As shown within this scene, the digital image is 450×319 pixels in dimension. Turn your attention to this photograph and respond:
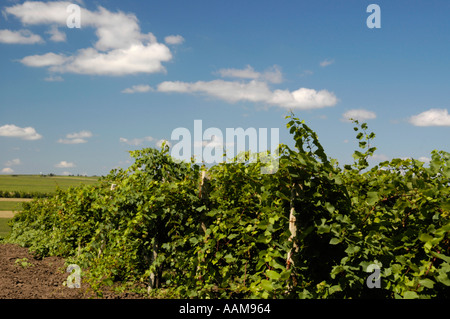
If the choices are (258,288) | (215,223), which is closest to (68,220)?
(215,223)

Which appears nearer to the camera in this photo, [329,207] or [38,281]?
[329,207]

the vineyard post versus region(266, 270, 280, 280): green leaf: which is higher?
the vineyard post

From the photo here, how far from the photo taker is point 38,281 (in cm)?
757

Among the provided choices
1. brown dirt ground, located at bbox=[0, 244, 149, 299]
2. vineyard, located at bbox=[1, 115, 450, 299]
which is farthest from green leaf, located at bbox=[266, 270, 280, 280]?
brown dirt ground, located at bbox=[0, 244, 149, 299]

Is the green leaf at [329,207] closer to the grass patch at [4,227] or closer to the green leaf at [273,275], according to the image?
the green leaf at [273,275]

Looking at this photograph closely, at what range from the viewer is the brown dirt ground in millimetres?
6148

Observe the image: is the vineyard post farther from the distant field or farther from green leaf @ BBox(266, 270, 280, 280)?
the distant field

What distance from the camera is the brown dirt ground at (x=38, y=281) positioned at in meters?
6.15

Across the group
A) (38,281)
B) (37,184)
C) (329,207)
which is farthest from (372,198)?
(37,184)

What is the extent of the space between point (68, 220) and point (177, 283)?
6018 millimetres

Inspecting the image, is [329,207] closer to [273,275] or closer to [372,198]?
[372,198]

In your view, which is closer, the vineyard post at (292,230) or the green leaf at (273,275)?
→ the green leaf at (273,275)

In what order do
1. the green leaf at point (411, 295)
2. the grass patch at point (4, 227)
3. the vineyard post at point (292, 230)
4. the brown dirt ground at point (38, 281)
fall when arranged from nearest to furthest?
Answer: the green leaf at point (411, 295)
the vineyard post at point (292, 230)
the brown dirt ground at point (38, 281)
the grass patch at point (4, 227)

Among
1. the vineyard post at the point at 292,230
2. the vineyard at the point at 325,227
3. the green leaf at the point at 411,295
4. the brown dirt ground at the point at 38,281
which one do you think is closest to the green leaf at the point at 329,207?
the vineyard at the point at 325,227
